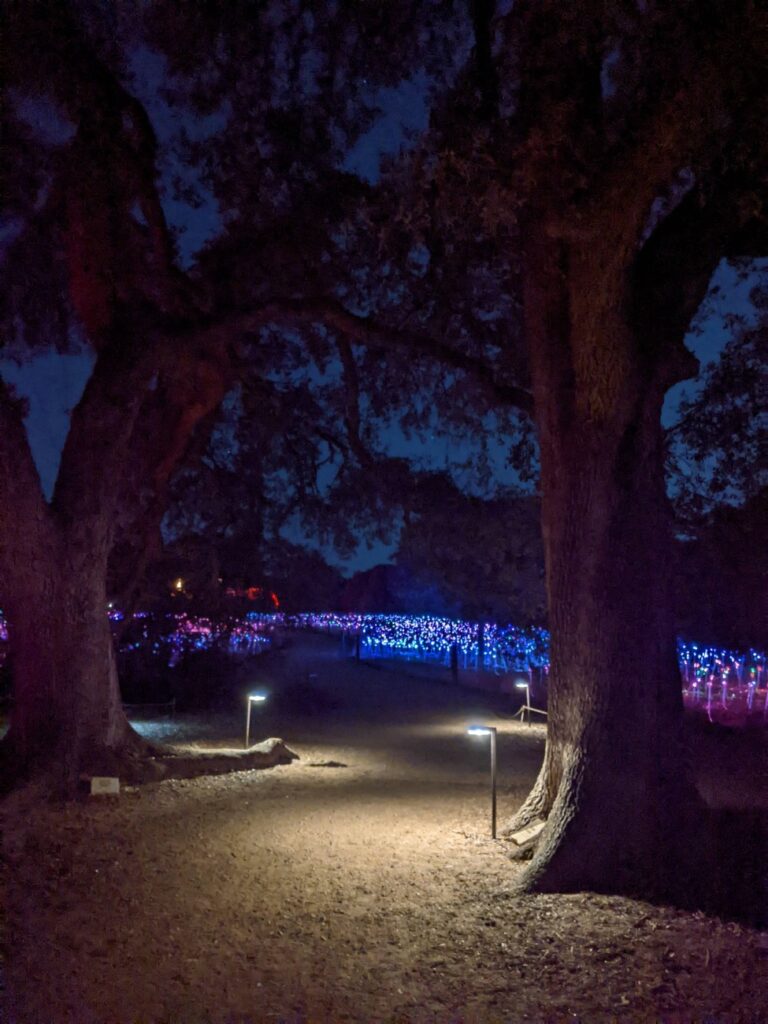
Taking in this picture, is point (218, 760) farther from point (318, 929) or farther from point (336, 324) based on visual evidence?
point (318, 929)

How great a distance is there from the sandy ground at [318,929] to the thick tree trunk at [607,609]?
1.75 ft

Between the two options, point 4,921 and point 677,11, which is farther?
point 677,11

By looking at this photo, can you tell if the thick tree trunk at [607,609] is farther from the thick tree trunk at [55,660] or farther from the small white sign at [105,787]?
the thick tree trunk at [55,660]

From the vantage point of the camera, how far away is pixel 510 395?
420 inches

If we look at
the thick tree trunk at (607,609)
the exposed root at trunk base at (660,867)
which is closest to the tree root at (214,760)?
the thick tree trunk at (607,609)

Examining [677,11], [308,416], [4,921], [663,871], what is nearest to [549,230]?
[677,11]

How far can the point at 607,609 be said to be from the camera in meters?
7.08

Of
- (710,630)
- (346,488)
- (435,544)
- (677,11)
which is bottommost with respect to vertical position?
(710,630)

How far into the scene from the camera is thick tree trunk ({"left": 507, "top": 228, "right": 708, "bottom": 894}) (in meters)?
6.69

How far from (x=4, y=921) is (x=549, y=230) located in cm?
621

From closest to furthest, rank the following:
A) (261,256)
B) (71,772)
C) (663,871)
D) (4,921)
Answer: (4,921), (663,871), (71,772), (261,256)

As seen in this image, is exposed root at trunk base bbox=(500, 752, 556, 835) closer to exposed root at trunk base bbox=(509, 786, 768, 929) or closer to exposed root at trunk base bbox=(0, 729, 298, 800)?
exposed root at trunk base bbox=(509, 786, 768, 929)

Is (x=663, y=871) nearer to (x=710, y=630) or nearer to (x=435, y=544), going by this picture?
(x=435, y=544)

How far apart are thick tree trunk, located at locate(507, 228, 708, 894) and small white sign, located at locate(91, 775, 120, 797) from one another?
17.5ft
